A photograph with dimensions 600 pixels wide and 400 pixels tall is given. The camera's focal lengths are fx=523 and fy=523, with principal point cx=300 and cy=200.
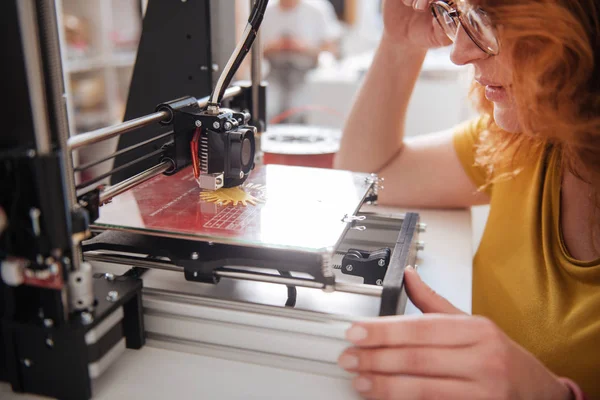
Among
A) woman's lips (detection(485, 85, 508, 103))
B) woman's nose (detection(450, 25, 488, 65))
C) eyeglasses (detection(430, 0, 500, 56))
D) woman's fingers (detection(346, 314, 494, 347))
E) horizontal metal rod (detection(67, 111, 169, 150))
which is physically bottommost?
woman's fingers (detection(346, 314, 494, 347))

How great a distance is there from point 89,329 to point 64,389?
73mm

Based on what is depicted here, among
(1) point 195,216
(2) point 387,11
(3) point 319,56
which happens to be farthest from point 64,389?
(3) point 319,56

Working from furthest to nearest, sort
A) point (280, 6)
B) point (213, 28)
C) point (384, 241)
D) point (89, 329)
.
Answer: point (280, 6), point (213, 28), point (384, 241), point (89, 329)

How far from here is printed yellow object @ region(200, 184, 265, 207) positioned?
728mm

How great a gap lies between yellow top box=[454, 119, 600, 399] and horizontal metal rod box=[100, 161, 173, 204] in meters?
0.56

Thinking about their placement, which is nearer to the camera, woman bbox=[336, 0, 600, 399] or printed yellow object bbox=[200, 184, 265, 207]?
woman bbox=[336, 0, 600, 399]

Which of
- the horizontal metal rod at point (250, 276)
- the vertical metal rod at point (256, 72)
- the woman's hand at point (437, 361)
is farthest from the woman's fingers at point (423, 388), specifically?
the vertical metal rod at point (256, 72)

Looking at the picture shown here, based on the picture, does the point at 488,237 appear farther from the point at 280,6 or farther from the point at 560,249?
the point at 280,6

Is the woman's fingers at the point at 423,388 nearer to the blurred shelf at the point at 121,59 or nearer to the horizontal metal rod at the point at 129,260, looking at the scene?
the horizontal metal rod at the point at 129,260

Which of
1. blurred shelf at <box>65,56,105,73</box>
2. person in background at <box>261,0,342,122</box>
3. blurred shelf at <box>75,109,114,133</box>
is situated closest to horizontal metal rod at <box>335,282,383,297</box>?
blurred shelf at <box>65,56,105,73</box>

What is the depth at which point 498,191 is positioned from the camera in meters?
1.01

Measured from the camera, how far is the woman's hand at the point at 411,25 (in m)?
0.99

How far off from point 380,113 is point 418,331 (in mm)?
769

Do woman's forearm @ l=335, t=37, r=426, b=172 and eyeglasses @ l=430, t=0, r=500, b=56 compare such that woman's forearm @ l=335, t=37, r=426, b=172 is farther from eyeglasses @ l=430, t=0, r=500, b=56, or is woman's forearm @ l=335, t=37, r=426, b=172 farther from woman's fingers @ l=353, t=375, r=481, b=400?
woman's fingers @ l=353, t=375, r=481, b=400
